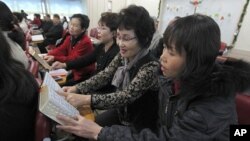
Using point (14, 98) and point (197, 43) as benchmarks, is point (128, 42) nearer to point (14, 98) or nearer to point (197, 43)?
point (197, 43)

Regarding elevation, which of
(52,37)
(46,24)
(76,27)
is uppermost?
(76,27)

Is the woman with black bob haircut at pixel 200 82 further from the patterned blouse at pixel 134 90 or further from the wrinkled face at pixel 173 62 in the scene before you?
the patterned blouse at pixel 134 90

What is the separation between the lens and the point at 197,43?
0.69 m

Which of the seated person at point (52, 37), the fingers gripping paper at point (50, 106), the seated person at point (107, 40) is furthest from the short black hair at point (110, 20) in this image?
the seated person at point (52, 37)

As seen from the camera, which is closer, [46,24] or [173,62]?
[173,62]

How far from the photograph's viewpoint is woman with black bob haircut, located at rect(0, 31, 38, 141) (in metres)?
0.70

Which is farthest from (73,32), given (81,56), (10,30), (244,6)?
(244,6)

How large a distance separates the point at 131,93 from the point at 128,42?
1.00ft

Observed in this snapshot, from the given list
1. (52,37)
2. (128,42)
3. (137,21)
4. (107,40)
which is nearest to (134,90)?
(128,42)

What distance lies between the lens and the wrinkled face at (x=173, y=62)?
75 cm

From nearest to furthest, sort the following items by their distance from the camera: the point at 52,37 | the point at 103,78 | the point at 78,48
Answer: the point at 103,78, the point at 78,48, the point at 52,37

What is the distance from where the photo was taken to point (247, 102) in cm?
90

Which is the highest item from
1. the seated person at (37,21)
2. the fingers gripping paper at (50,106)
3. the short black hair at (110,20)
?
the short black hair at (110,20)

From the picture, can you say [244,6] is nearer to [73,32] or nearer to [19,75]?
[73,32]
